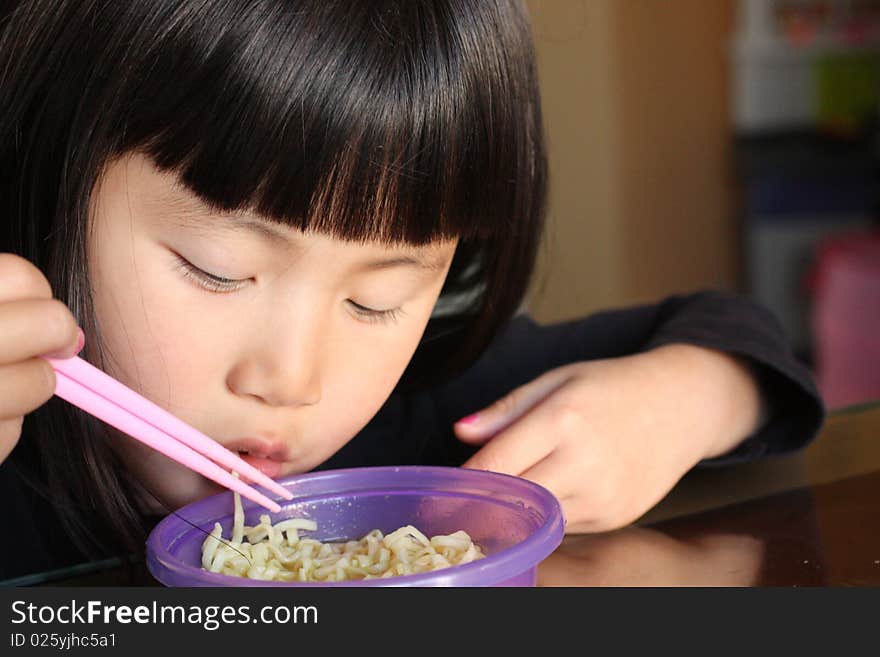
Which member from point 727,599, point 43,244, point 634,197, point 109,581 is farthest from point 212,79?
point 634,197

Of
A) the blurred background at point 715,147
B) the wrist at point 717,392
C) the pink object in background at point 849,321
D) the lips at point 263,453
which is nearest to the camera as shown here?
the lips at point 263,453

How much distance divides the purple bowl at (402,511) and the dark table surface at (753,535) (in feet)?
0.15

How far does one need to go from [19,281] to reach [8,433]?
3.6 inches

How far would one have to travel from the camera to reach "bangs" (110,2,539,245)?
2.45ft

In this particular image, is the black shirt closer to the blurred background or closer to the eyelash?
the eyelash

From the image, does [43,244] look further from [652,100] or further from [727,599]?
[652,100]

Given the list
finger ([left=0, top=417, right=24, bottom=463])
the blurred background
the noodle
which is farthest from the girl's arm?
the blurred background

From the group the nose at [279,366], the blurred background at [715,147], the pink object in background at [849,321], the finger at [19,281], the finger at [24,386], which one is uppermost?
the finger at [19,281]

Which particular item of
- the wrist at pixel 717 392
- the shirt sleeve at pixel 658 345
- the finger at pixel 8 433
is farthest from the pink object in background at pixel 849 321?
the finger at pixel 8 433

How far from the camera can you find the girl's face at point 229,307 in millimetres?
757

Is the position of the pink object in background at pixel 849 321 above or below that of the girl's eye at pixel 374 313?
below

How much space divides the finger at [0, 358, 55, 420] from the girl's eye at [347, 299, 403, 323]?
0.86ft

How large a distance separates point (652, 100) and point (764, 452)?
3200 millimetres

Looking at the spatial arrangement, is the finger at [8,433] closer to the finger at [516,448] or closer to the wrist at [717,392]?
the finger at [516,448]
